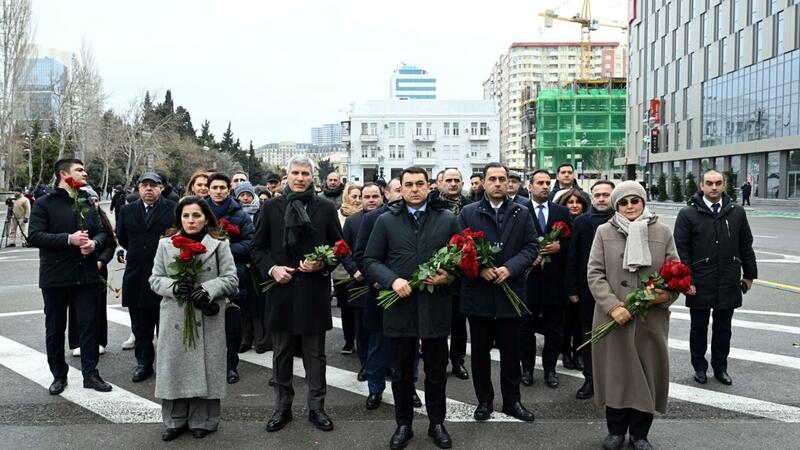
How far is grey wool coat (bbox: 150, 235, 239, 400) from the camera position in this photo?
5055 millimetres

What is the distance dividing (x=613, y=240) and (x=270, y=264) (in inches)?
113

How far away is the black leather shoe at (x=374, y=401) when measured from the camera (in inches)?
228

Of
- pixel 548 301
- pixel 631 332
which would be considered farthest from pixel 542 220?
pixel 631 332

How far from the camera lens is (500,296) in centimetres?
537

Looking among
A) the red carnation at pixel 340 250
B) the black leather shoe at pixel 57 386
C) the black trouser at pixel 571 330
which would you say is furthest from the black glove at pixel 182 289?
the black trouser at pixel 571 330

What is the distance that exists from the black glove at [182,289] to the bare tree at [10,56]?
143 feet

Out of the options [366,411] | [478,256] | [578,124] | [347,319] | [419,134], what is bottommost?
[366,411]

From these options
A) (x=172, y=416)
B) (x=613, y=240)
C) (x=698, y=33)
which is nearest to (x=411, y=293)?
(x=613, y=240)

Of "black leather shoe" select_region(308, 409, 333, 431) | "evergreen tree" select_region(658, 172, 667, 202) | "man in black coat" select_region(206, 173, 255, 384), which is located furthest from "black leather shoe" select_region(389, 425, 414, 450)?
"evergreen tree" select_region(658, 172, 667, 202)

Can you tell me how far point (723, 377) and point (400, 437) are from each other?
3.64 m

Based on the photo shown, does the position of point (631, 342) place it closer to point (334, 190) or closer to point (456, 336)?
point (456, 336)

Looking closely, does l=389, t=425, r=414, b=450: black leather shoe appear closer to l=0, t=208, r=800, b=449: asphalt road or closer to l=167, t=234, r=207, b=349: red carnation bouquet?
l=0, t=208, r=800, b=449: asphalt road

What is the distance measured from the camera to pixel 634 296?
4.69 m

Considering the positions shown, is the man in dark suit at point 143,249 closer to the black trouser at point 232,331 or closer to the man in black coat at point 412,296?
the black trouser at point 232,331
